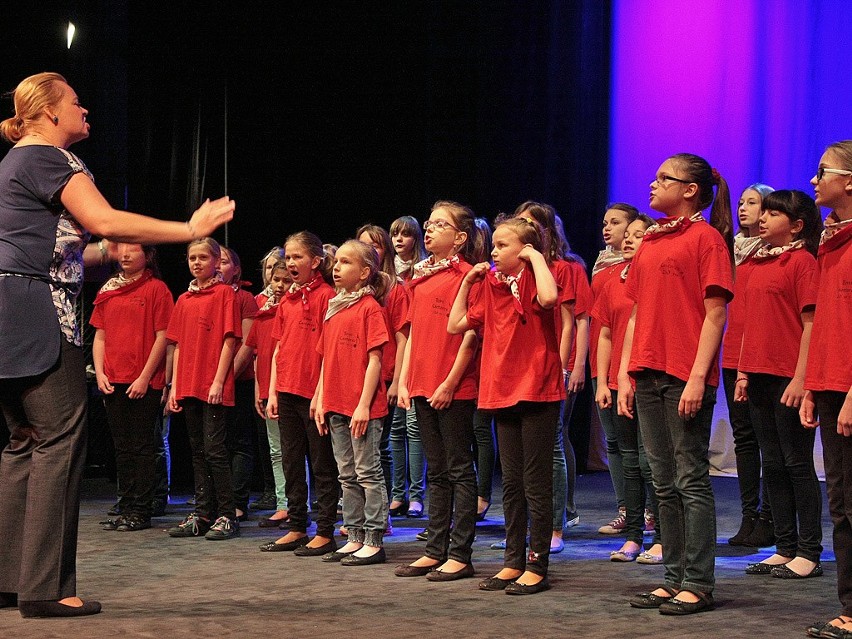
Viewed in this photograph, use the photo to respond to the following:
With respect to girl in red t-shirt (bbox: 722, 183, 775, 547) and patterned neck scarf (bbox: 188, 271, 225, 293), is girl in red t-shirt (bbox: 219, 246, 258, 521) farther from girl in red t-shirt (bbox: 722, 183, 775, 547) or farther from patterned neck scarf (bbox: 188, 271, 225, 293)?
girl in red t-shirt (bbox: 722, 183, 775, 547)

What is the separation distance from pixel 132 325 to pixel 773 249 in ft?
10.4

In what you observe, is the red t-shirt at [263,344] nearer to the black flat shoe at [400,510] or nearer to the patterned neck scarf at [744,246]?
the black flat shoe at [400,510]

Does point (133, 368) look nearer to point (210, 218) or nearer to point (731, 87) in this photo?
point (210, 218)

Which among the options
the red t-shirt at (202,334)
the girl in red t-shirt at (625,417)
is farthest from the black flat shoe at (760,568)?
the red t-shirt at (202,334)

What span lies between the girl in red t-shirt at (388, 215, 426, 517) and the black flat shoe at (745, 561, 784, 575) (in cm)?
201

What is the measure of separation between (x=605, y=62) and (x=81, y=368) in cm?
570

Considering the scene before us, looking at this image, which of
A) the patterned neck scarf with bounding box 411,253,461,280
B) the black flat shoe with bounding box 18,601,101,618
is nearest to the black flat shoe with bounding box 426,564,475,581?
the patterned neck scarf with bounding box 411,253,461,280

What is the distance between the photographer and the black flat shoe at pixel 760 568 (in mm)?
3954

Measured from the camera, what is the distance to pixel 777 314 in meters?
4.20

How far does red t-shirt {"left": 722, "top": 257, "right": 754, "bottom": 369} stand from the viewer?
4465 mm

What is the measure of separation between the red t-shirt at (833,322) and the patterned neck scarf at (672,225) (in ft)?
1.39

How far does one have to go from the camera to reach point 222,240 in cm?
708

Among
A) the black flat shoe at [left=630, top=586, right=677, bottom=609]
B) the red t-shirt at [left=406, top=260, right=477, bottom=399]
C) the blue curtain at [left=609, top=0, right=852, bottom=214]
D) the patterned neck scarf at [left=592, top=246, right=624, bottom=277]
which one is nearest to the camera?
the black flat shoe at [left=630, top=586, right=677, bottom=609]

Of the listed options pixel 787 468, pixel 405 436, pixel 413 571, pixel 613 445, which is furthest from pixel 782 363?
pixel 405 436
